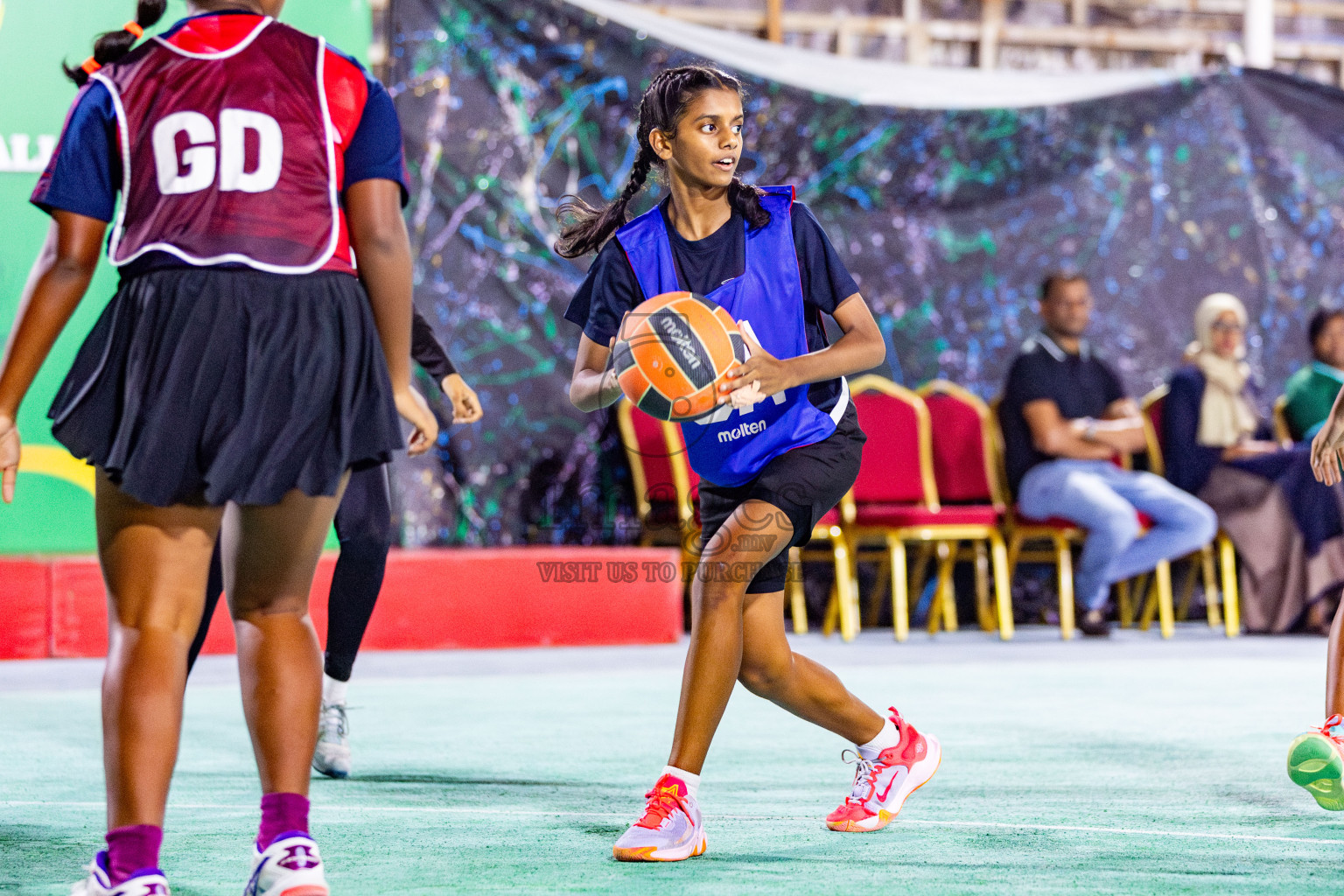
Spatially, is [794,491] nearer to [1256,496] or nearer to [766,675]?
[766,675]

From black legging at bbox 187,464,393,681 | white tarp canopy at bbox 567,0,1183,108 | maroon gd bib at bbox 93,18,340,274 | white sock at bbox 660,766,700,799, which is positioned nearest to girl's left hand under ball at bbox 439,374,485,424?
black legging at bbox 187,464,393,681

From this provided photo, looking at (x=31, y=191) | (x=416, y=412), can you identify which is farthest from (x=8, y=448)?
(x=31, y=191)

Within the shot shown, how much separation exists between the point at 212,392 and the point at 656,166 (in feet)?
4.26

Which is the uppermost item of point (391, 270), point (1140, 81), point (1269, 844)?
point (1140, 81)

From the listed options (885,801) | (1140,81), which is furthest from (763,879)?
(1140,81)

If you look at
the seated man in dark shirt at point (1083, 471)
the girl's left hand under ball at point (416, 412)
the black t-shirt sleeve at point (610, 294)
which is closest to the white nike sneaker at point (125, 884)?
the girl's left hand under ball at point (416, 412)

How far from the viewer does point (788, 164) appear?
8.17 metres

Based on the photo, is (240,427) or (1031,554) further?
(1031,554)

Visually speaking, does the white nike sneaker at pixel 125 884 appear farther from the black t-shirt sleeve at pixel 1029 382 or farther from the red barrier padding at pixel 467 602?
the black t-shirt sleeve at pixel 1029 382

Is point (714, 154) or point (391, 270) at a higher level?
point (714, 154)

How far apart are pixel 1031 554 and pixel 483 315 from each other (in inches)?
123

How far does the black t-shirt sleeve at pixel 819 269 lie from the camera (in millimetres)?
2918

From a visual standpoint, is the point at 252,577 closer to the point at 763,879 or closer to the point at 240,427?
the point at 240,427

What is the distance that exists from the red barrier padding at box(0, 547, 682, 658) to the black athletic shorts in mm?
3923
